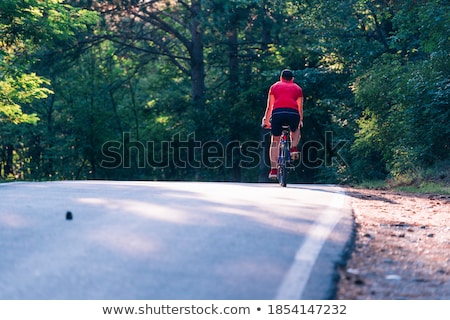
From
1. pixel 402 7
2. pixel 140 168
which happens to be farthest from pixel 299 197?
pixel 140 168

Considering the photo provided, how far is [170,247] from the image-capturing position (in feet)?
26.3

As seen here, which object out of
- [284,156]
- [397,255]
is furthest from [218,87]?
[397,255]

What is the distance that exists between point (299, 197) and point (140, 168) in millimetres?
38861

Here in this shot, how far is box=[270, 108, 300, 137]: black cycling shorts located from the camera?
16672 mm

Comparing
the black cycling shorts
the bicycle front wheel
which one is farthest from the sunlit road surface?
the black cycling shorts

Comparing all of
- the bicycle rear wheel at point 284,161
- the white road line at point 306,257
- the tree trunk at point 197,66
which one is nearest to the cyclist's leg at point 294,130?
the bicycle rear wheel at point 284,161

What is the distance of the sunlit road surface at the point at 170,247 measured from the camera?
263 inches

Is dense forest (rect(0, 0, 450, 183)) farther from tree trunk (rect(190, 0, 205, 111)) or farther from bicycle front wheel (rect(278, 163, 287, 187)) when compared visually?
bicycle front wheel (rect(278, 163, 287, 187))

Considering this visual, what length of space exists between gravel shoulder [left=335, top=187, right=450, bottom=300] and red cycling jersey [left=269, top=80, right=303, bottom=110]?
2.97m

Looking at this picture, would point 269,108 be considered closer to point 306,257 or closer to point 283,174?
point 283,174

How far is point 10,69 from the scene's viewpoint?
25359 millimetres

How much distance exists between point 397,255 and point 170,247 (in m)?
2.39
